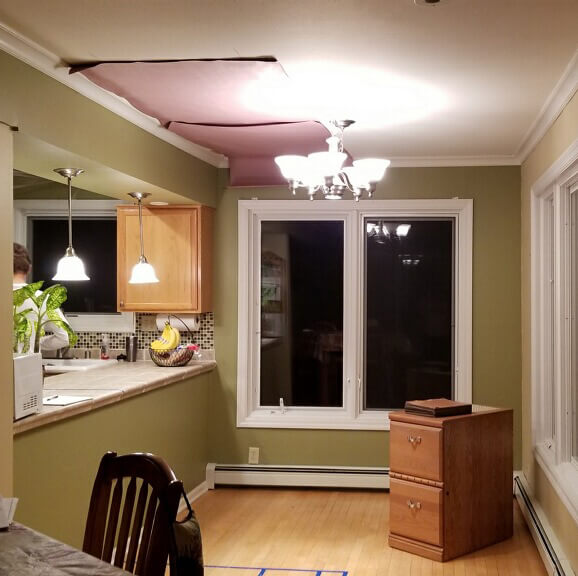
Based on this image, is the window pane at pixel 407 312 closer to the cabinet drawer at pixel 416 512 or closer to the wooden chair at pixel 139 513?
the cabinet drawer at pixel 416 512

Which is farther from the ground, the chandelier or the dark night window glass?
the chandelier

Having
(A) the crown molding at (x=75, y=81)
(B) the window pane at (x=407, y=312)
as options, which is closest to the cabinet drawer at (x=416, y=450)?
(B) the window pane at (x=407, y=312)

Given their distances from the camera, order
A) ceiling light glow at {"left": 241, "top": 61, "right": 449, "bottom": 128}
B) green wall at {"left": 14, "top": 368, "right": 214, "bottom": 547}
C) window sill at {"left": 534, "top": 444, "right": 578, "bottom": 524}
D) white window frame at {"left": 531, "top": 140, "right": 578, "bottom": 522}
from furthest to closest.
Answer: white window frame at {"left": 531, "top": 140, "right": 578, "bottom": 522} < window sill at {"left": 534, "top": 444, "right": 578, "bottom": 524} < ceiling light glow at {"left": 241, "top": 61, "right": 449, "bottom": 128} < green wall at {"left": 14, "top": 368, "right": 214, "bottom": 547}

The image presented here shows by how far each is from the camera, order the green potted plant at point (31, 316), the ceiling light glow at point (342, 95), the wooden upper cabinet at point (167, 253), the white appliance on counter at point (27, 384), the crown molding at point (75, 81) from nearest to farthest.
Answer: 1. the crown molding at point (75, 81)
2. the white appliance on counter at point (27, 384)
3. the ceiling light glow at point (342, 95)
4. the green potted plant at point (31, 316)
5. the wooden upper cabinet at point (167, 253)

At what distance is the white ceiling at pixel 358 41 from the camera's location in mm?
2623

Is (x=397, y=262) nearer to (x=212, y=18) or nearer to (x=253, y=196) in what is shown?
(x=253, y=196)

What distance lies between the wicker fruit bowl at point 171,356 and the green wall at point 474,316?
47cm

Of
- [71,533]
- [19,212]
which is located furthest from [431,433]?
[19,212]

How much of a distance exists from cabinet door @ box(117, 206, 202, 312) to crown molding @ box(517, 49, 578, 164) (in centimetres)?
227

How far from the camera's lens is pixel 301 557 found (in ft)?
14.0

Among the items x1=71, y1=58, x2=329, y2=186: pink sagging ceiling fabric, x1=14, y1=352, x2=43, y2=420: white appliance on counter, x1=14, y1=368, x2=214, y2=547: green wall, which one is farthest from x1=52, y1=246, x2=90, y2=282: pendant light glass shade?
x1=14, y1=352, x2=43, y2=420: white appliance on counter

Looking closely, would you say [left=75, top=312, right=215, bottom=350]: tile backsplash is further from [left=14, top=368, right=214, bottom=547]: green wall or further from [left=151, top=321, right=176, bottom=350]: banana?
[left=14, top=368, right=214, bottom=547]: green wall

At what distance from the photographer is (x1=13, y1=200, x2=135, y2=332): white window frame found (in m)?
6.04

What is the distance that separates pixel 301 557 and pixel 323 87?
2441 mm
